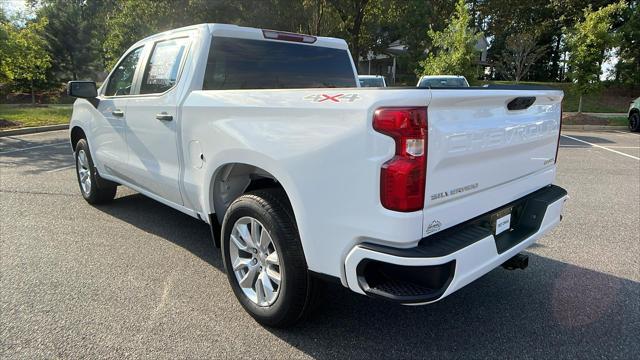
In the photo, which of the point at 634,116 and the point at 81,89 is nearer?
the point at 81,89

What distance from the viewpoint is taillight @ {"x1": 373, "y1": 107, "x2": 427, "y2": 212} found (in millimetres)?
2035

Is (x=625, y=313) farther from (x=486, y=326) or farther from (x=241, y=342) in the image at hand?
(x=241, y=342)

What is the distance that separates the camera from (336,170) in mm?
2229

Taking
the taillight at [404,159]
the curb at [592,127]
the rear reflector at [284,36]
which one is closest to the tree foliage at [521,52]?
the curb at [592,127]

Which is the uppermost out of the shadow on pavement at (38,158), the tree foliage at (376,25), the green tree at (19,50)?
the tree foliage at (376,25)

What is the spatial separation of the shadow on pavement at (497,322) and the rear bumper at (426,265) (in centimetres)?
63

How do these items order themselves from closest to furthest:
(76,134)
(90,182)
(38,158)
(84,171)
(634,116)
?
(90,182) → (84,171) → (76,134) → (38,158) → (634,116)

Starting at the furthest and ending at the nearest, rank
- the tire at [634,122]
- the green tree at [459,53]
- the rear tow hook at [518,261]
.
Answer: the green tree at [459,53] < the tire at [634,122] < the rear tow hook at [518,261]

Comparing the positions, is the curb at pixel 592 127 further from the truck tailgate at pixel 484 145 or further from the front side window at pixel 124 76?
the front side window at pixel 124 76

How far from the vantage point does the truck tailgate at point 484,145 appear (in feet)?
7.06

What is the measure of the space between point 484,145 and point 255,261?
161 cm

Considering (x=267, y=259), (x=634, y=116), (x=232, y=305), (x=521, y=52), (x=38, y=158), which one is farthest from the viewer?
(x=521, y=52)

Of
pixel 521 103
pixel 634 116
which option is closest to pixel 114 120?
pixel 521 103

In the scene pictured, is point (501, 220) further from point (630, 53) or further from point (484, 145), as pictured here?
point (630, 53)
